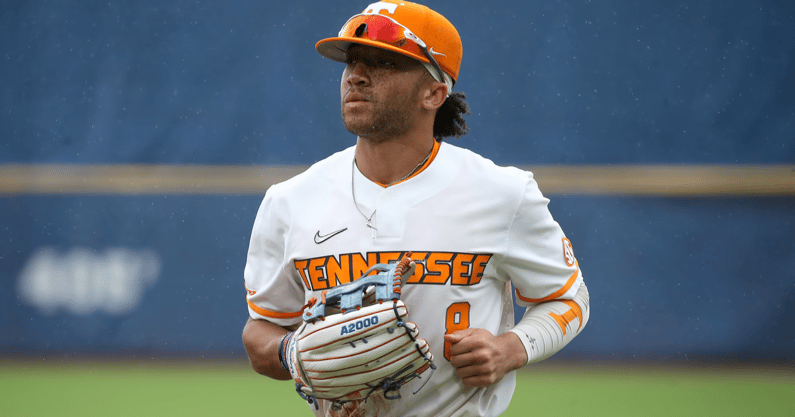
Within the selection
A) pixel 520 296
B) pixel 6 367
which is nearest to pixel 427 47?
pixel 520 296

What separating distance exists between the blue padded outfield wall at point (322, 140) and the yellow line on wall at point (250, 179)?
36 millimetres

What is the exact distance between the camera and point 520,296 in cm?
213

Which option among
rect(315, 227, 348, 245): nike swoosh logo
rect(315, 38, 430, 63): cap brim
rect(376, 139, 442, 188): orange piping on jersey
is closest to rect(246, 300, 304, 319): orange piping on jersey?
rect(315, 227, 348, 245): nike swoosh logo

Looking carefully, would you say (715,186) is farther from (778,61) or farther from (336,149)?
(336,149)

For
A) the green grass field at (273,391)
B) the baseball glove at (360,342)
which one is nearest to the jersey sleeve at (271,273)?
the baseball glove at (360,342)

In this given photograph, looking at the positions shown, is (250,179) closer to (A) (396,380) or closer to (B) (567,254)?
(B) (567,254)

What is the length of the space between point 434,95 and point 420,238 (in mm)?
413

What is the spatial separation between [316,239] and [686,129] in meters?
4.08

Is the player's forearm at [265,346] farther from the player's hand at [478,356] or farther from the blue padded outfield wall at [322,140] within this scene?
the blue padded outfield wall at [322,140]

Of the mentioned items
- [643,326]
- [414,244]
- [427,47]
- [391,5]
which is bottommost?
[643,326]

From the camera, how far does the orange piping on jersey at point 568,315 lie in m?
2.03

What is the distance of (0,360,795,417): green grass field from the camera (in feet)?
14.5

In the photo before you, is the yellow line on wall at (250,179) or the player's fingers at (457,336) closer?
the player's fingers at (457,336)

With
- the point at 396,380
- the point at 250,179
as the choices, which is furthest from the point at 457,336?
the point at 250,179
